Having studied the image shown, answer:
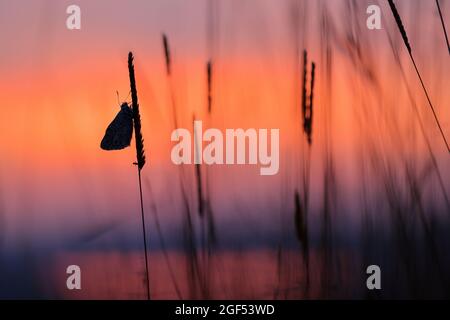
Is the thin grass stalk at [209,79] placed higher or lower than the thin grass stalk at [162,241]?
higher

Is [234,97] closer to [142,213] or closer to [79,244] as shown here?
[142,213]

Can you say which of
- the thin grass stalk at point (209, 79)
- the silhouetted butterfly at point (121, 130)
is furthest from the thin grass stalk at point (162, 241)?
the thin grass stalk at point (209, 79)

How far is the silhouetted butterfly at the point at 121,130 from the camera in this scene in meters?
1.66

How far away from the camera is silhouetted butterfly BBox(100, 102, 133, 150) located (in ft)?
5.46

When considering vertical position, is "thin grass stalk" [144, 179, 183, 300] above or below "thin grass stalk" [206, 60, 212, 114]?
below

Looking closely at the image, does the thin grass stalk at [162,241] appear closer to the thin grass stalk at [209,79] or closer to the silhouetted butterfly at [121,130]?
the silhouetted butterfly at [121,130]

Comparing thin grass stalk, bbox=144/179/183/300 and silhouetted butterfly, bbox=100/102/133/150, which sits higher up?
silhouetted butterfly, bbox=100/102/133/150

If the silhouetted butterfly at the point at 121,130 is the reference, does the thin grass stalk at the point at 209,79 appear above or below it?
above

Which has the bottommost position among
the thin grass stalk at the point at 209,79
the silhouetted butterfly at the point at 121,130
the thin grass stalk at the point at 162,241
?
the thin grass stalk at the point at 162,241

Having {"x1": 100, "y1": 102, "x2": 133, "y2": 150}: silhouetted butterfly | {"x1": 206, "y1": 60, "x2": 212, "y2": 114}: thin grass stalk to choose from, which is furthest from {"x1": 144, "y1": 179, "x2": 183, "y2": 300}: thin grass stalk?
{"x1": 206, "y1": 60, "x2": 212, "y2": 114}: thin grass stalk

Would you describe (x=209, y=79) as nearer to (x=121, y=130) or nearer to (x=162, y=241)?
(x=121, y=130)

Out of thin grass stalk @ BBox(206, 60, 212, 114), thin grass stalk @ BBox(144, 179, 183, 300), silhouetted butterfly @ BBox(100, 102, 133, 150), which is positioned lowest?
thin grass stalk @ BBox(144, 179, 183, 300)

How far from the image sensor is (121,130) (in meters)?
1.68

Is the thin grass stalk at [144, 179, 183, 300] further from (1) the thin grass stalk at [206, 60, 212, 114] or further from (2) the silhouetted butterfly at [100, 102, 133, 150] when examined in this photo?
(1) the thin grass stalk at [206, 60, 212, 114]
